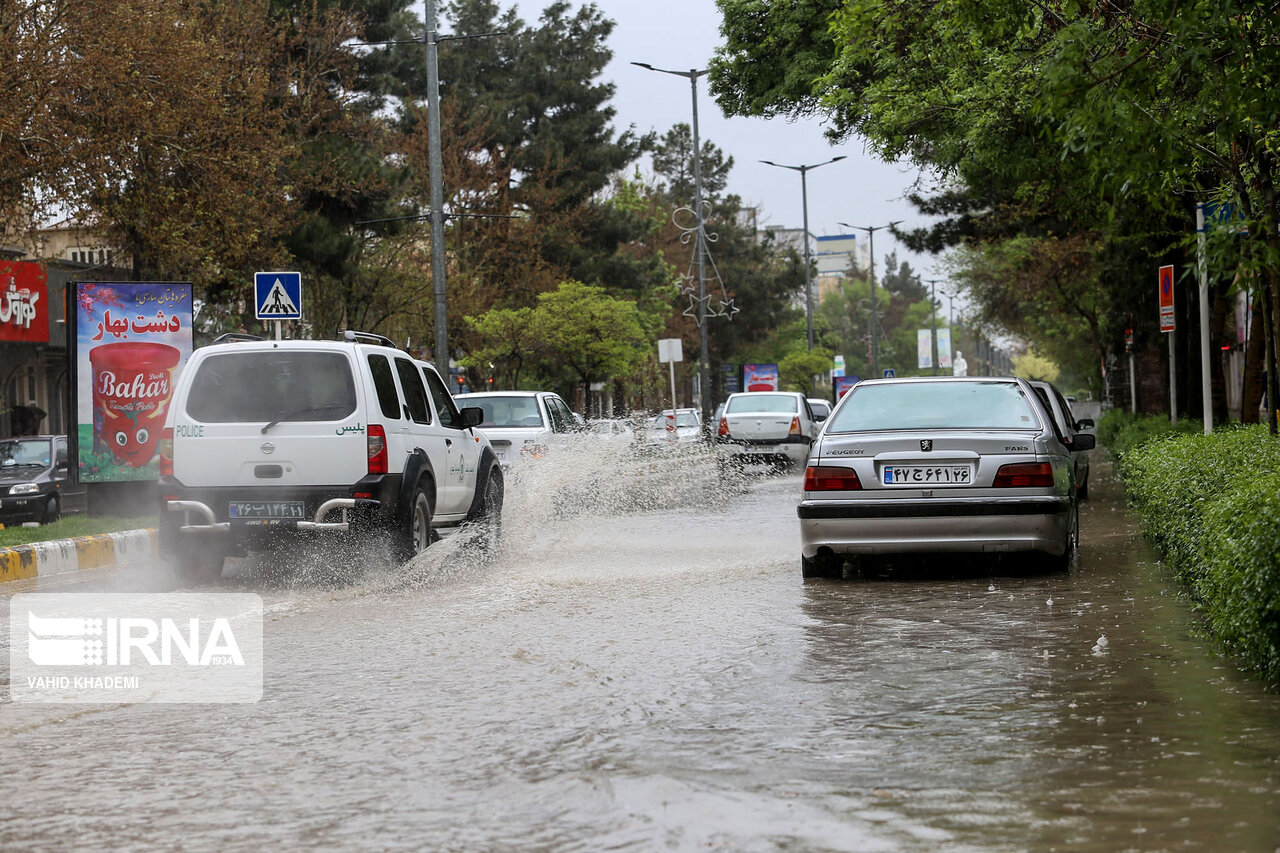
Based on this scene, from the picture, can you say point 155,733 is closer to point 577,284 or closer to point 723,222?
point 577,284

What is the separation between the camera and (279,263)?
3141cm

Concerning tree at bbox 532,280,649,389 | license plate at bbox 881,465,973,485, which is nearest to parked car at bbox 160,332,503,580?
license plate at bbox 881,465,973,485

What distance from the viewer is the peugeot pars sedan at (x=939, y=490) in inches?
406

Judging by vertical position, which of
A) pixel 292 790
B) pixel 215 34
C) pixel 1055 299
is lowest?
pixel 292 790

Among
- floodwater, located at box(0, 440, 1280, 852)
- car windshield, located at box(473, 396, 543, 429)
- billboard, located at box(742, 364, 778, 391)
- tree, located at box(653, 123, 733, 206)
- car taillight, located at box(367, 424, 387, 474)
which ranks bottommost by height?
floodwater, located at box(0, 440, 1280, 852)

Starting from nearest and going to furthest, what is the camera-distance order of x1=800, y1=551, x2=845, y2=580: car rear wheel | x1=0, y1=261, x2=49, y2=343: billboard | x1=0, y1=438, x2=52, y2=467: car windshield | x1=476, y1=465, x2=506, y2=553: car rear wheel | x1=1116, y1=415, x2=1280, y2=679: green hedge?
x1=1116, y1=415, x2=1280, y2=679: green hedge
x1=800, y1=551, x2=845, y2=580: car rear wheel
x1=476, y1=465, x2=506, y2=553: car rear wheel
x1=0, y1=438, x2=52, y2=467: car windshield
x1=0, y1=261, x2=49, y2=343: billboard

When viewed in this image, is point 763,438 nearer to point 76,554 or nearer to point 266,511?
point 76,554

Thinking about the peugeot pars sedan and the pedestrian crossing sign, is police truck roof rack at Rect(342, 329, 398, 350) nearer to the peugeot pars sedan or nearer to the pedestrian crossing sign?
the peugeot pars sedan

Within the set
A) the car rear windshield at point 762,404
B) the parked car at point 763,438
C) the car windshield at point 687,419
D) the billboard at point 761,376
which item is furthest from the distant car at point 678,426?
the billboard at point 761,376

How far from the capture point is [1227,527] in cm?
714

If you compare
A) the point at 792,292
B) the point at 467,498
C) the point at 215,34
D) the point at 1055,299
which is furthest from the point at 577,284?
the point at 792,292

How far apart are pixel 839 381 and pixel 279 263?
180 feet

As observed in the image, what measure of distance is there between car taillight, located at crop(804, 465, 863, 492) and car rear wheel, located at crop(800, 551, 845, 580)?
0.61 meters

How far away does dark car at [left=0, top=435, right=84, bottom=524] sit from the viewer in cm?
2505
